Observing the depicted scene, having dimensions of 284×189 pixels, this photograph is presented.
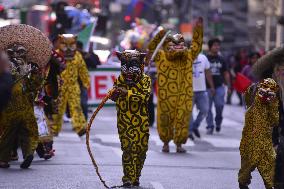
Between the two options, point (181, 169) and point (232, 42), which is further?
A: point (232, 42)

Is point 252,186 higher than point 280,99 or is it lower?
lower

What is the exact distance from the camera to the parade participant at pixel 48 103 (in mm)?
17359

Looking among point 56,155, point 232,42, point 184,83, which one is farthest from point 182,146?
point 232,42

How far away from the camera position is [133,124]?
1435cm

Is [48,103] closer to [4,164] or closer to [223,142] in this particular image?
[4,164]

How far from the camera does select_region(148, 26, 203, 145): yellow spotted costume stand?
18891 millimetres

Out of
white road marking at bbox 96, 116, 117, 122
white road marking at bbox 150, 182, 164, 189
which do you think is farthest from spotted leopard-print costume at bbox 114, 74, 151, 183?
white road marking at bbox 96, 116, 117, 122

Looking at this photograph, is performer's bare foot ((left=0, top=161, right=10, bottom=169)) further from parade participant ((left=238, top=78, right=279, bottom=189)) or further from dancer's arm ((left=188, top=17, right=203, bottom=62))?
dancer's arm ((left=188, top=17, right=203, bottom=62))

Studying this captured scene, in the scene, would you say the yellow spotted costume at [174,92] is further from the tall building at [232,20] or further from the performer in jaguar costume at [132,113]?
the tall building at [232,20]

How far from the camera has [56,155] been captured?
1814cm

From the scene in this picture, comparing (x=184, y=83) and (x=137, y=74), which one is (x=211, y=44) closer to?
(x=184, y=83)

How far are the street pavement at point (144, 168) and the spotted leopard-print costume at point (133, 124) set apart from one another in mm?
340

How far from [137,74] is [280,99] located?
1864 mm

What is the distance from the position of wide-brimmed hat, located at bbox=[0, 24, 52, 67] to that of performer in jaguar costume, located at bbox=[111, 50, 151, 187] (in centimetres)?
194
